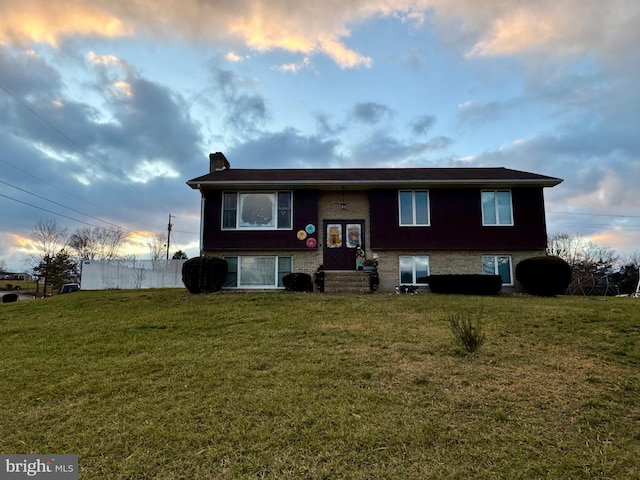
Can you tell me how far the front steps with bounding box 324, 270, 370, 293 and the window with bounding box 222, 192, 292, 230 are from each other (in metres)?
3.04

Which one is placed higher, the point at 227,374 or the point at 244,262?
the point at 244,262

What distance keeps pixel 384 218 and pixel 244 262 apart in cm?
663

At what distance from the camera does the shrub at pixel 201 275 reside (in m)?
14.5

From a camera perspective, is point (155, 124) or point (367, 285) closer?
point (367, 285)

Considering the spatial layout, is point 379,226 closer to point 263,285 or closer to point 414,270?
point 414,270

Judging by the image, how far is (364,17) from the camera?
11.8m

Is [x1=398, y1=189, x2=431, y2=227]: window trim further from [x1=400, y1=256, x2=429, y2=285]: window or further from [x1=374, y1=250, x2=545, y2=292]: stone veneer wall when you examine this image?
[x1=400, y1=256, x2=429, y2=285]: window

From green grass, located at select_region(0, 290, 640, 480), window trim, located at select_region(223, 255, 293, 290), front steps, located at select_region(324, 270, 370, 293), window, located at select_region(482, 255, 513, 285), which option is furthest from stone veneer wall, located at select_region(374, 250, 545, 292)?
green grass, located at select_region(0, 290, 640, 480)

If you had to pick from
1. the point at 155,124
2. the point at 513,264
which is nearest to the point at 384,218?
the point at 513,264

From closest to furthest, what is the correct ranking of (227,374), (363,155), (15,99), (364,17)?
(227,374) → (364,17) → (15,99) → (363,155)

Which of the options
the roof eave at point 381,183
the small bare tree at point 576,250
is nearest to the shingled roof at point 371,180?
the roof eave at point 381,183

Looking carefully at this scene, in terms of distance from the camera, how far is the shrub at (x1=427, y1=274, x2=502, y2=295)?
47.7 ft

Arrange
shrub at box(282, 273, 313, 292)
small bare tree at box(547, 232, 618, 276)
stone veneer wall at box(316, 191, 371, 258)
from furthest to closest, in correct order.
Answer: small bare tree at box(547, 232, 618, 276) → stone veneer wall at box(316, 191, 371, 258) → shrub at box(282, 273, 313, 292)

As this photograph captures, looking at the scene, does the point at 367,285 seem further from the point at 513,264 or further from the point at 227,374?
the point at 227,374
